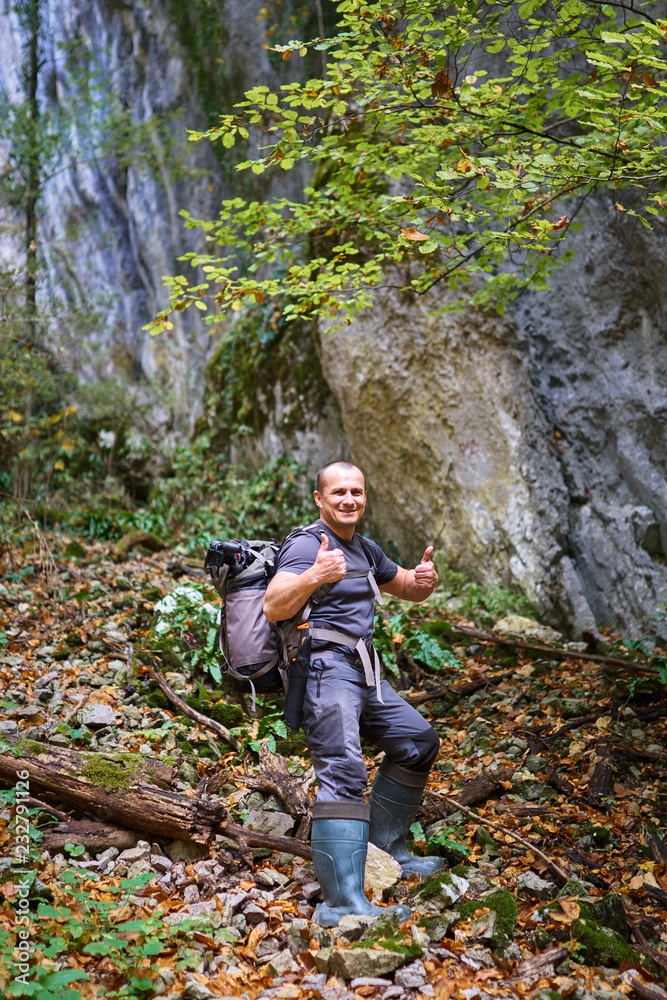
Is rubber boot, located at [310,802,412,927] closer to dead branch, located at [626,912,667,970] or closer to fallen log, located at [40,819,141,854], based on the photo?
dead branch, located at [626,912,667,970]

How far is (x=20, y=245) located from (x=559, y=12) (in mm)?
12309

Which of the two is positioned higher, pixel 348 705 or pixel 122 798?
pixel 348 705

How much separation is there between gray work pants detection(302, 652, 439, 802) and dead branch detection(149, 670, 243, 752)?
1.46 metres

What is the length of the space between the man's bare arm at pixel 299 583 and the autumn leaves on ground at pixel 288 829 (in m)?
1.30

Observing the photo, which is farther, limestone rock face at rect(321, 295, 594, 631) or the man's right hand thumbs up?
limestone rock face at rect(321, 295, 594, 631)

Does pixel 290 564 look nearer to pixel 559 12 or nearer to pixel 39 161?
pixel 559 12

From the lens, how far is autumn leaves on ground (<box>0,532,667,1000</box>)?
2793mm

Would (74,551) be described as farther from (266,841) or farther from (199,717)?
(266,841)

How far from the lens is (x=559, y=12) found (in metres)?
4.15

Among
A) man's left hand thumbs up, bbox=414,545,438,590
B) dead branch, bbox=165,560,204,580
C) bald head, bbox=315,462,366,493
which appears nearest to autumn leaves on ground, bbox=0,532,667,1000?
man's left hand thumbs up, bbox=414,545,438,590

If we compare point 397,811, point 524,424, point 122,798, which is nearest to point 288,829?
point 397,811

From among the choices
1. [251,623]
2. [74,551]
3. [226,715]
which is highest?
[251,623]

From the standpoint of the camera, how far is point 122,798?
12.0ft

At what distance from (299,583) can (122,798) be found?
1.69 metres
